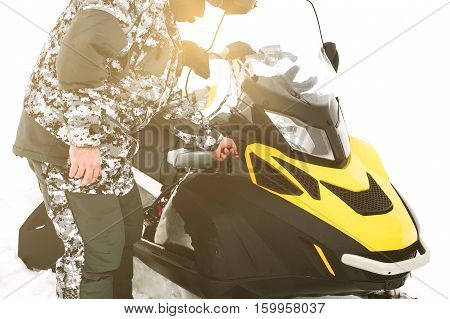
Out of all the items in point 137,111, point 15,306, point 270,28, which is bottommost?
point 15,306

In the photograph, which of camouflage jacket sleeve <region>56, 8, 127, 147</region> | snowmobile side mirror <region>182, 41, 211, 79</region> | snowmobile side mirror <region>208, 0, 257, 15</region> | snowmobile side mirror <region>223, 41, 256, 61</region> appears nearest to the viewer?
camouflage jacket sleeve <region>56, 8, 127, 147</region>

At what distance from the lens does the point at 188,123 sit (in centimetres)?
192

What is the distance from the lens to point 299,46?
178 centimetres

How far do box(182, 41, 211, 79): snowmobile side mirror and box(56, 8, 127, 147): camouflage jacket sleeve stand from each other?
14.5 inches

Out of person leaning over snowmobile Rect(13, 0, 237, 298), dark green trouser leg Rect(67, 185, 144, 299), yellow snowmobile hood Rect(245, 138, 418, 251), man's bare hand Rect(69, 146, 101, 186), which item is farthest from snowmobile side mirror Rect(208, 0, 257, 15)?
dark green trouser leg Rect(67, 185, 144, 299)

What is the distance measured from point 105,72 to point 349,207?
93 centimetres

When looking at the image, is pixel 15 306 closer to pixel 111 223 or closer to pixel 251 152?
pixel 111 223

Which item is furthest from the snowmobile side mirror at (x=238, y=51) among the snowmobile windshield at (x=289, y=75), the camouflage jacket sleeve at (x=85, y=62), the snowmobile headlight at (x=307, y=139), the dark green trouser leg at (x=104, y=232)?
the dark green trouser leg at (x=104, y=232)

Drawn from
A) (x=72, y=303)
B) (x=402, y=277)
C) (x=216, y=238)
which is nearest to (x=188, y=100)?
(x=216, y=238)

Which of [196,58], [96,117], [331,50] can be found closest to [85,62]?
[96,117]

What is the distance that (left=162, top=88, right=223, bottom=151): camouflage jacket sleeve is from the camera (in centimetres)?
190

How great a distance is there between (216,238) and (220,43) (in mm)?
793

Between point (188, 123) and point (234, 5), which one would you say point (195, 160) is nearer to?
point (188, 123)

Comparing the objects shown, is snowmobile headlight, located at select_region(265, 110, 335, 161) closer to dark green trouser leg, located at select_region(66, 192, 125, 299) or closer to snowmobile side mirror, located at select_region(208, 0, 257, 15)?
snowmobile side mirror, located at select_region(208, 0, 257, 15)
